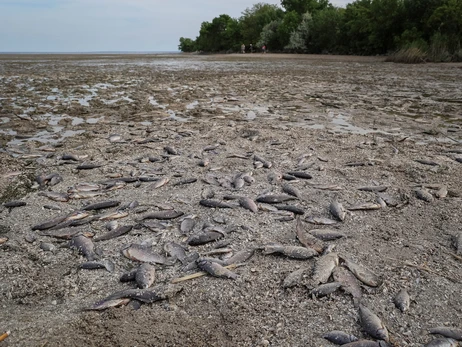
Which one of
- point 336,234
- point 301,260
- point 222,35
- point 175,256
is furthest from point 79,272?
point 222,35

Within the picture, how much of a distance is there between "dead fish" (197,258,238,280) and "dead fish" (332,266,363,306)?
0.77 m

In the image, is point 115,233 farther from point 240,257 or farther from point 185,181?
point 185,181

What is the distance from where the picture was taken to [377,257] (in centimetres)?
313

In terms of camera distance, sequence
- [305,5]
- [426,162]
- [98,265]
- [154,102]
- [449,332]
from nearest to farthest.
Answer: [449,332], [98,265], [426,162], [154,102], [305,5]

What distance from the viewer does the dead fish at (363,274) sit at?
277 centimetres

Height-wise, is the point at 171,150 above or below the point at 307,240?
above

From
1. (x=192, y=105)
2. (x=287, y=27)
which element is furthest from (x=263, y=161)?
(x=287, y=27)

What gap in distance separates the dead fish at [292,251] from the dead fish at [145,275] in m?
0.95

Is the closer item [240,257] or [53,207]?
[240,257]

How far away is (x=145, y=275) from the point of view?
2832 mm

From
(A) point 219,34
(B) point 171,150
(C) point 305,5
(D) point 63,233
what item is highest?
(C) point 305,5

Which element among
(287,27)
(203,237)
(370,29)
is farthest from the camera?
(287,27)

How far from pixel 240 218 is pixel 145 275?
124cm

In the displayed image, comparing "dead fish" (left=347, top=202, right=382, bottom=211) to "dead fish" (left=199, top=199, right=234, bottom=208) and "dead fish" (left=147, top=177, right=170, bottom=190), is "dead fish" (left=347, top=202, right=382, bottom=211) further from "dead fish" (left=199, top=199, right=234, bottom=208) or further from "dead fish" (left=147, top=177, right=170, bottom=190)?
"dead fish" (left=147, top=177, right=170, bottom=190)
